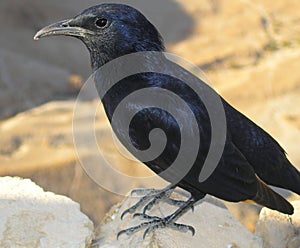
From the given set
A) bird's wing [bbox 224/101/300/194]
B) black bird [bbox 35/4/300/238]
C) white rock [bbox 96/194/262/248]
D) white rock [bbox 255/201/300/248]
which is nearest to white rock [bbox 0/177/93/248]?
white rock [bbox 96/194/262/248]

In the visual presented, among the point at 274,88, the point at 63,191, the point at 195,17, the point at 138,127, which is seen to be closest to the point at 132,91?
the point at 138,127

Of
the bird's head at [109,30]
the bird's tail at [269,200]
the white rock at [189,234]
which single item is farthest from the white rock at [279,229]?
the bird's head at [109,30]

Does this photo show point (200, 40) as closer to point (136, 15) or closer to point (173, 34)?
point (173, 34)

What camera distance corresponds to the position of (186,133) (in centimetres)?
332

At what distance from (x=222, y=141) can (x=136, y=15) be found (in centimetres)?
81

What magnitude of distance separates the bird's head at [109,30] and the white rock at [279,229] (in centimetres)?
133

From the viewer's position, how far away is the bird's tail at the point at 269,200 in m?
3.45

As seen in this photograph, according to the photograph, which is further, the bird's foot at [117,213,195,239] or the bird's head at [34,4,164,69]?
the bird's foot at [117,213,195,239]

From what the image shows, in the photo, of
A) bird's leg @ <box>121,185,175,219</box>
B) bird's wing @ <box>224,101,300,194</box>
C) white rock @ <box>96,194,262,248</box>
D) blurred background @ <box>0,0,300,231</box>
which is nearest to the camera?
white rock @ <box>96,194,262,248</box>

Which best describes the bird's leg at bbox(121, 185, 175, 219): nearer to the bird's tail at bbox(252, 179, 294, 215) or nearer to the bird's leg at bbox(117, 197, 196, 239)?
the bird's leg at bbox(117, 197, 196, 239)

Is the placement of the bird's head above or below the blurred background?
above

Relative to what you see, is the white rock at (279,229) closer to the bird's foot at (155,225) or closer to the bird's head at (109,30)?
the bird's foot at (155,225)

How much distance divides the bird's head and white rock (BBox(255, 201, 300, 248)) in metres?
1.33

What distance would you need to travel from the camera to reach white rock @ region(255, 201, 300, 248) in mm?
3807
